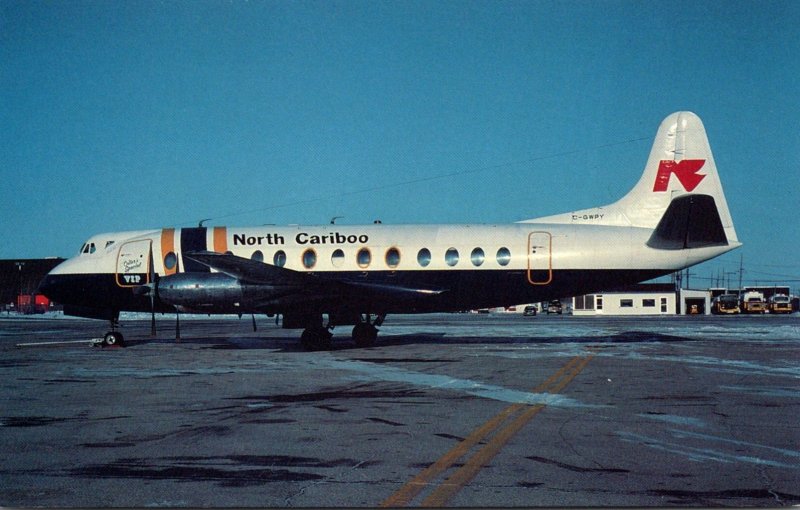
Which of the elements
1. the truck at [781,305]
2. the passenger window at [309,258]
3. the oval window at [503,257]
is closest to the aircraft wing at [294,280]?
the passenger window at [309,258]

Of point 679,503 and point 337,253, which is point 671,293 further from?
point 679,503

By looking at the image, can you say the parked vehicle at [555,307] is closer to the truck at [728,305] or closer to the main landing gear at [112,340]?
the truck at [728,305]

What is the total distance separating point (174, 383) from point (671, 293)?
319 feet

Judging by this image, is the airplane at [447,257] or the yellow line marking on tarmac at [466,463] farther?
the airplane at [447,257]

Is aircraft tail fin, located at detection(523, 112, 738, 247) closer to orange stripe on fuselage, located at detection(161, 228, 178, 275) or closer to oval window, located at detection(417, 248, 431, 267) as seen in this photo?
oval window, located at detection(417, 248, 431, 267)

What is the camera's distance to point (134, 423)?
374 inches

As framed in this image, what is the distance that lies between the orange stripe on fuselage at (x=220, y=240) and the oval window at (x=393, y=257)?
18.9 feet

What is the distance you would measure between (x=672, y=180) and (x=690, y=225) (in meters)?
2.16

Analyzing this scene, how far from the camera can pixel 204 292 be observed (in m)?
21.6

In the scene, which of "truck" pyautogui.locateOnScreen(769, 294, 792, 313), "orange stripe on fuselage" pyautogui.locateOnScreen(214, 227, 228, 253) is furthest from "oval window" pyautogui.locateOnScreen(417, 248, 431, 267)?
"truck" pyautogui.locateOnScreen(769, 294, 792, 313)

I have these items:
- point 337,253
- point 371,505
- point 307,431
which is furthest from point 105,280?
point 371,505

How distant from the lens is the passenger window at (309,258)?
77.8 ft

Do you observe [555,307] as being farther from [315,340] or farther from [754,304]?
[315,340]

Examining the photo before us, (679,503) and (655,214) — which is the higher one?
(655,214)
